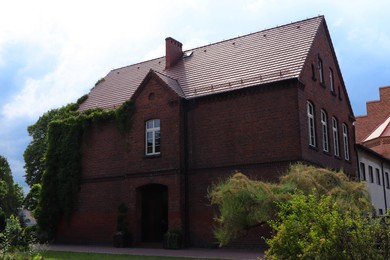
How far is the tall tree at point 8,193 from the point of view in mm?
47312

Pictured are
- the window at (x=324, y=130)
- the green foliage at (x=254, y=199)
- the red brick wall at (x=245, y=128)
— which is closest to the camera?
the green foliage at (x=254, y=199)

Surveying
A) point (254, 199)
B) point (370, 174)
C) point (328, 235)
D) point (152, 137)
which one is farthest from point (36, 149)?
point (328, 235)

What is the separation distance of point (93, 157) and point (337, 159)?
539 inches

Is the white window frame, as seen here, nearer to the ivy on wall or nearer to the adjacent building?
the adjacent building

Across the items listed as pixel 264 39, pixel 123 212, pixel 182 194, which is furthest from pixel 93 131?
pixel 264 39

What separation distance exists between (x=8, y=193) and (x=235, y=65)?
116ft

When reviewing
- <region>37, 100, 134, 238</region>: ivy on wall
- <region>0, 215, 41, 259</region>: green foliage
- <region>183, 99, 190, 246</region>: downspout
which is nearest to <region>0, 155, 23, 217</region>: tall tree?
<region>37, 100, 134, 238</region>: ivy on wall

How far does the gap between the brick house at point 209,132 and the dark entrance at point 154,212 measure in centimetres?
5

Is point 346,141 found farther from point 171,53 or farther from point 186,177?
point 171,53

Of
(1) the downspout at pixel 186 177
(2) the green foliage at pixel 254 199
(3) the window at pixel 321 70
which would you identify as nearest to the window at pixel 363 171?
(3) the window at pixel 321 70

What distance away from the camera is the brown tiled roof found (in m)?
21.1

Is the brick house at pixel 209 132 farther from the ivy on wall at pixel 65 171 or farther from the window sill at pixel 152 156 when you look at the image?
the ivy on wall at pixel 65 171

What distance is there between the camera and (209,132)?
21234 mm

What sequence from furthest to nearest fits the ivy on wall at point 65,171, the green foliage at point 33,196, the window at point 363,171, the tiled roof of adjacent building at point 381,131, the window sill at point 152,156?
1. the tiled roof of adjacent building at point 381,131
2. the green foliage at point 33,196
3. the window at point 363,171
4. the ivy on wall at point 65,171
5. the window sill at point 152,156
